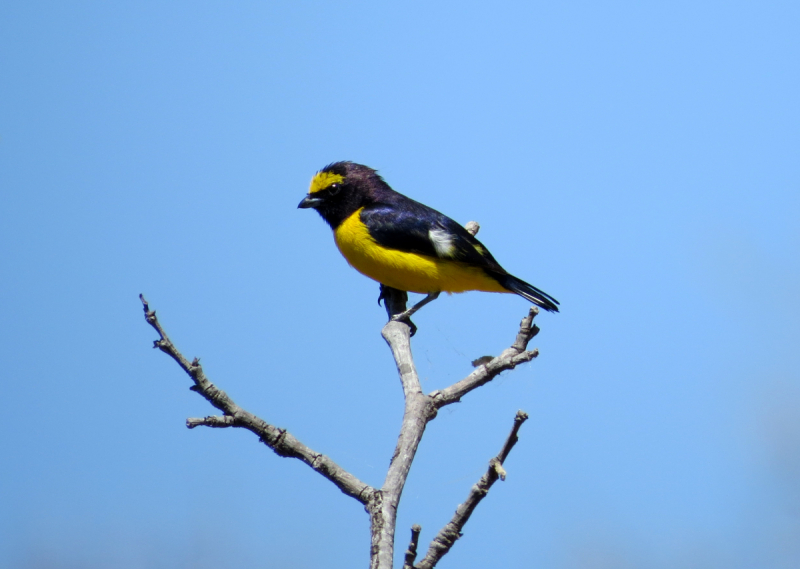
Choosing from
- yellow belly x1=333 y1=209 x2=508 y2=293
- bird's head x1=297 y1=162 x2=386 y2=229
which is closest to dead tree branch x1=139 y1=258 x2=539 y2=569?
yellow belly x1=333 y1=209 x2=508 y2=293

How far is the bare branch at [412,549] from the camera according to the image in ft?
9.33

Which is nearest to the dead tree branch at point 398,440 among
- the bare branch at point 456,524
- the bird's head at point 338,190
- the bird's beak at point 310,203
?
the bare branch at point 456,524

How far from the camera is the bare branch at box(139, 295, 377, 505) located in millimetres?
2898

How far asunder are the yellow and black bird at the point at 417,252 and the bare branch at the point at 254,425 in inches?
101

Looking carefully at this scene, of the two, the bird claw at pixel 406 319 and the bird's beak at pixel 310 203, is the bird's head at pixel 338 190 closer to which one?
the bird's beak at pixel 310 203

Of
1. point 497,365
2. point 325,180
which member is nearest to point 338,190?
point 325,180

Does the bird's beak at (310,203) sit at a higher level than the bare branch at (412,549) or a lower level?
higher

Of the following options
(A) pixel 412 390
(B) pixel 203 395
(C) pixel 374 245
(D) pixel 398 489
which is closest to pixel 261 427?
(B) pixel 203 395

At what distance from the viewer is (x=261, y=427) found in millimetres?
3205

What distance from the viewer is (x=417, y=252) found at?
19.3 ft

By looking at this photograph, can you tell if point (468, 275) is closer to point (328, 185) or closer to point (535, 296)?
point (535, 296)

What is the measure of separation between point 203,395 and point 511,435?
114 cm

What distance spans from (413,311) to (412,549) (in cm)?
302

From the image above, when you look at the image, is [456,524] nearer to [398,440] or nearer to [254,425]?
[398,440]
